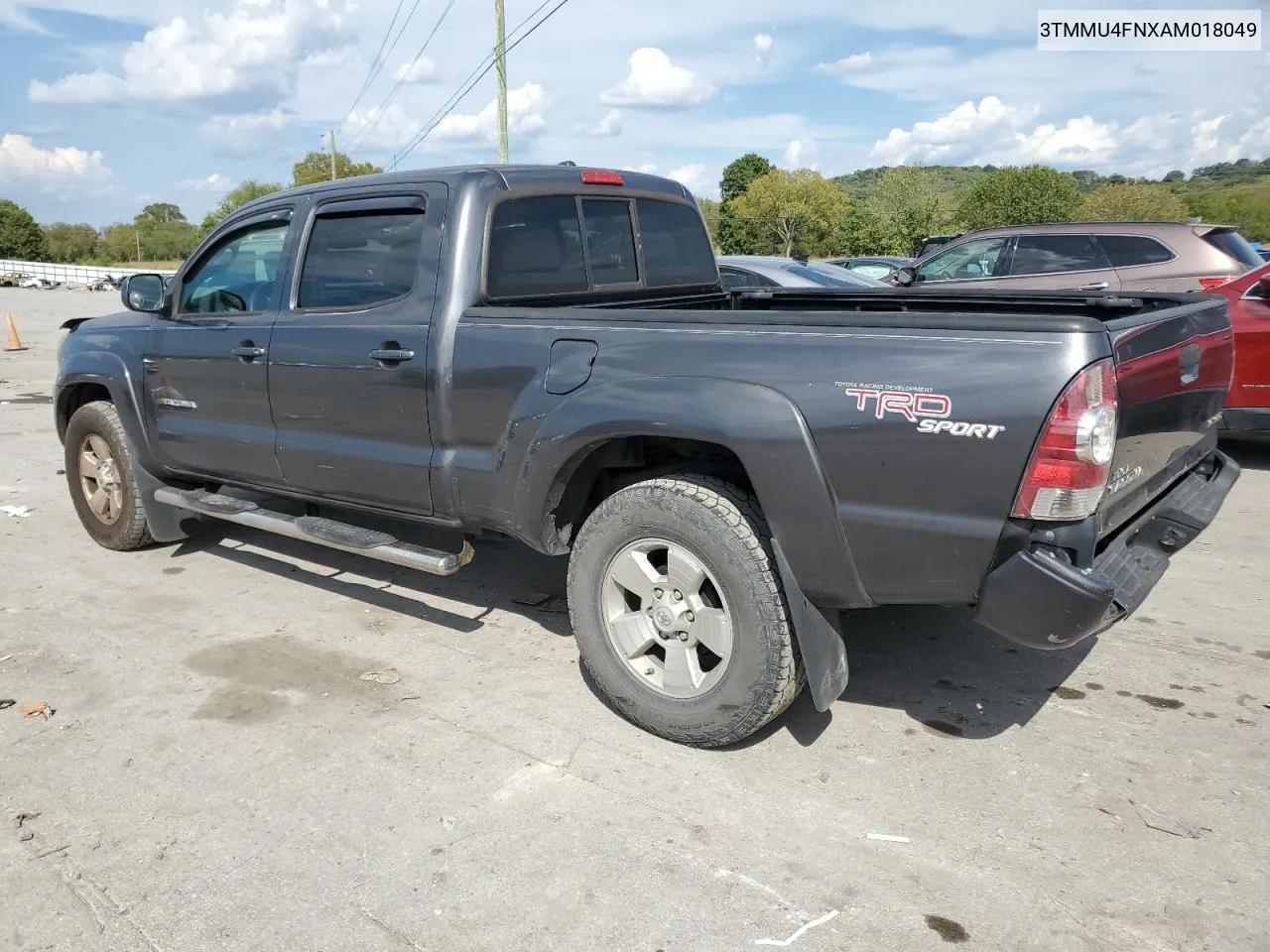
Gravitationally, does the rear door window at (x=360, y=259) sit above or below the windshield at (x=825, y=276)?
above

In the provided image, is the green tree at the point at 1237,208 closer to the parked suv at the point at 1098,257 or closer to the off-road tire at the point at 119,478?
the parked suv at the point at 1098,257

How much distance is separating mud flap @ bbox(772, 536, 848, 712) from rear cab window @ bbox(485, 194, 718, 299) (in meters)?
1.71

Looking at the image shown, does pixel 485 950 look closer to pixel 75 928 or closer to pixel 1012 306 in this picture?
pixel 75 928

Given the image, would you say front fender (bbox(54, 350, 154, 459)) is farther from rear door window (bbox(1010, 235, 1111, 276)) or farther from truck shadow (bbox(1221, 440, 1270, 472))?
rear door window (bbox(1010, 235, 1111, 276))

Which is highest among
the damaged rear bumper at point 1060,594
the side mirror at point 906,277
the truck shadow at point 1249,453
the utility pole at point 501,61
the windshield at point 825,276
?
the utility pole at point 501,61

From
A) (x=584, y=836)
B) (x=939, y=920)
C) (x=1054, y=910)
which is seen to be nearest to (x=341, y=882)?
(x=584, y=836)

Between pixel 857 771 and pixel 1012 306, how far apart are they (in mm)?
2286

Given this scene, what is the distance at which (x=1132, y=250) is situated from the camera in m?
8.97

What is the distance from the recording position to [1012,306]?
14.3ft

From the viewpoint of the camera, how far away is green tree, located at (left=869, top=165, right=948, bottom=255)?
59.0 metres

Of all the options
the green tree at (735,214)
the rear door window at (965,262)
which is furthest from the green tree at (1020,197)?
the rear door window at (965,262)

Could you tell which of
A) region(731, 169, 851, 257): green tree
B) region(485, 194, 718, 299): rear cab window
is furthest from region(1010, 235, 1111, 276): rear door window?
region(731, 169, 851, 257): green tree

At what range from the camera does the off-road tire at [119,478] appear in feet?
18.0

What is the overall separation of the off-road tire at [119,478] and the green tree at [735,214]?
82157 mm
